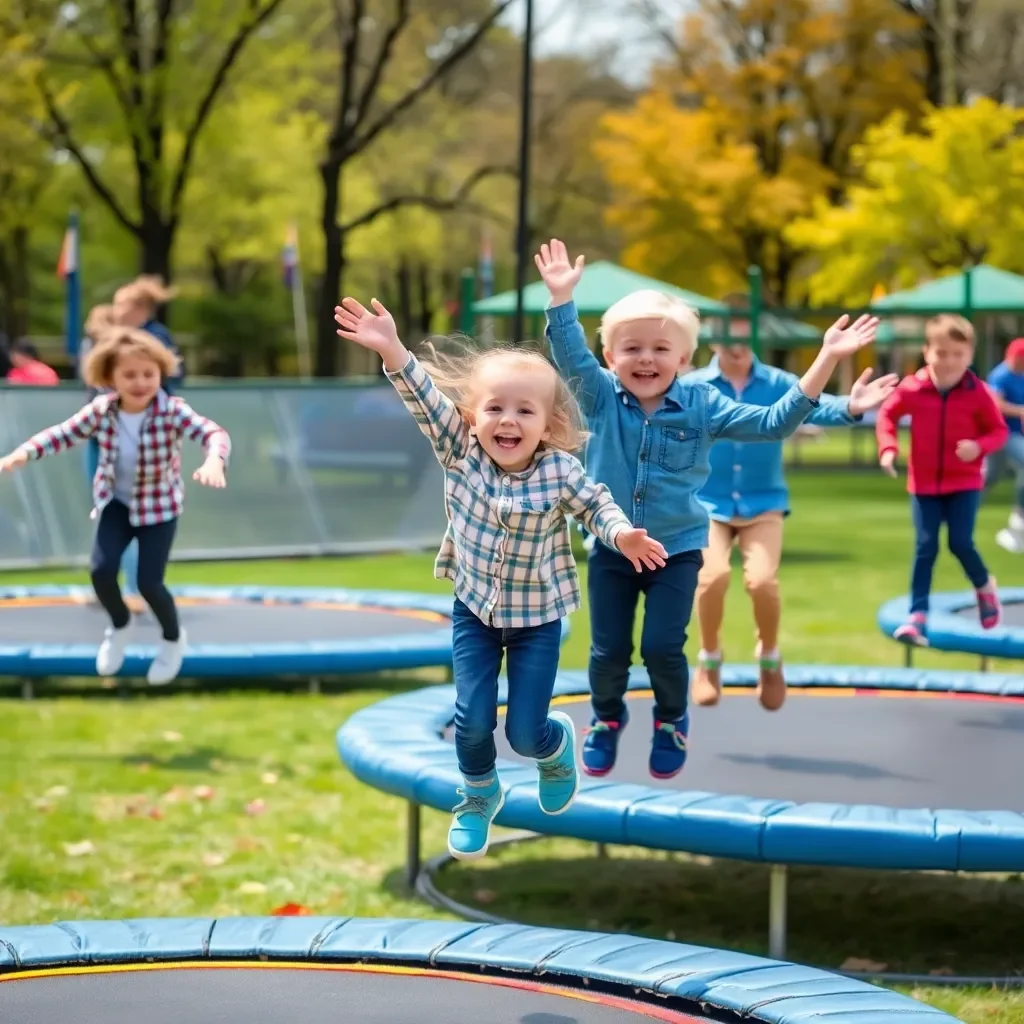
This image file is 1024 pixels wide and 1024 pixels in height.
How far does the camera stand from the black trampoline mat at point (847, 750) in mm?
4973

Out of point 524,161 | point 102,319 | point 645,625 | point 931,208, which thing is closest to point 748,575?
point 645,625

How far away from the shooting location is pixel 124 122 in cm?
2330

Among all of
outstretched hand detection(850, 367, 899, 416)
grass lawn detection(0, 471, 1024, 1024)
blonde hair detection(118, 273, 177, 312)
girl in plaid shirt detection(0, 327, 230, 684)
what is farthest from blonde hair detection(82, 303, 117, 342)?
outstretched hand detection(850, 367, 899, 416)

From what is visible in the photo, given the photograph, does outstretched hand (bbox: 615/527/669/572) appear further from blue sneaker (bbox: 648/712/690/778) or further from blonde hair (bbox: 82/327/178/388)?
blonde hair (bbox: 82/327/178/388)

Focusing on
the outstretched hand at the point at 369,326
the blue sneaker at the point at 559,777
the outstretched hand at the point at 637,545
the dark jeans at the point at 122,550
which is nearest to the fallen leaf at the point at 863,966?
the blue sneaker at the point at 559,777

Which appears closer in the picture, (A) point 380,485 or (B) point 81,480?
(B) point 81,480

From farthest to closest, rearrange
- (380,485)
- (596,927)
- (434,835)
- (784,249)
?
1. (784,249)
2. (380,485)
3. (434,835)
4. (596,927)

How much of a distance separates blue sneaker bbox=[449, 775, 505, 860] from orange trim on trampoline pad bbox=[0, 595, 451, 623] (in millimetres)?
5026

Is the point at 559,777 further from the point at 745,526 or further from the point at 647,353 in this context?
the point at 745,526

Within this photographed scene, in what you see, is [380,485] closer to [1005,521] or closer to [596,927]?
[1005,521]

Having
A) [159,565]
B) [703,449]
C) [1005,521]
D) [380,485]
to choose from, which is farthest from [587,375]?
[1005,521]

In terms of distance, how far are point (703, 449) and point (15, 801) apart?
9.19 ft

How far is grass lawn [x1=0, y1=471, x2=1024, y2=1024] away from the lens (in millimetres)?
4781

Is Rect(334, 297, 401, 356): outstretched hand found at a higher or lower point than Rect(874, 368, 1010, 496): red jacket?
higher
